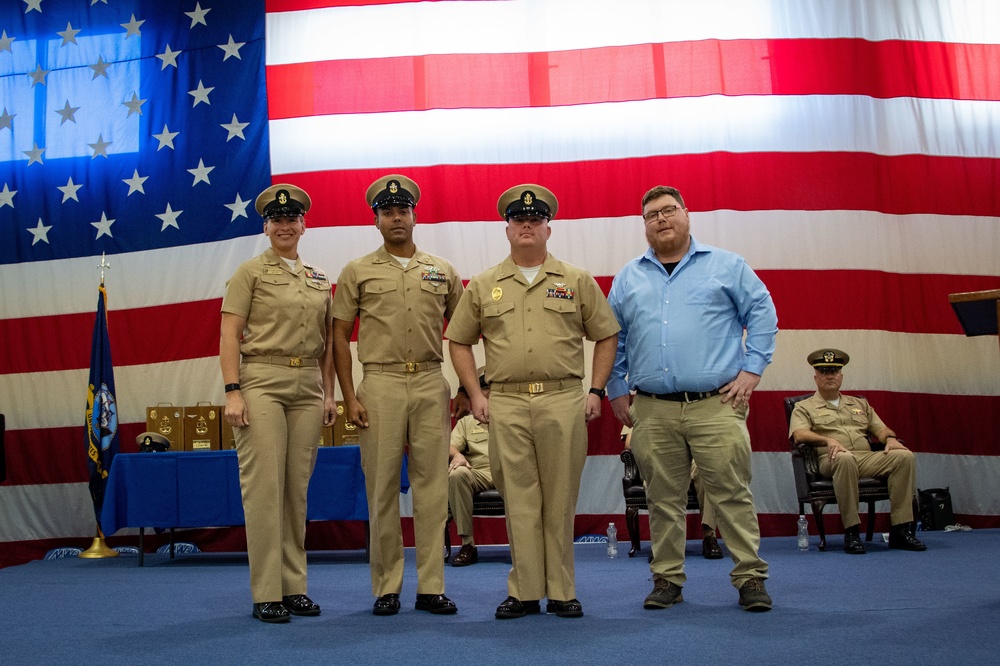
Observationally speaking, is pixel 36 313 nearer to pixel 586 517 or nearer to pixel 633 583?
pixel 586 517

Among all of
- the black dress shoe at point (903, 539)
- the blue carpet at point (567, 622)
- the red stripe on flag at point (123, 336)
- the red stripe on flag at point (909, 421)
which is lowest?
the black dress shoe at point (903, 539)

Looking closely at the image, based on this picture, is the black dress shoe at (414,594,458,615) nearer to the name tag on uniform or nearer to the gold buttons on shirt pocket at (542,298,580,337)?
the gold buttons on shirt pocket at (542,298,580,337)

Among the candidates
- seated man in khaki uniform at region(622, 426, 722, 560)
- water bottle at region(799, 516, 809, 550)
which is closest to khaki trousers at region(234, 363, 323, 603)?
seated man in khaki uniform at region(622, 426, 722, 560)

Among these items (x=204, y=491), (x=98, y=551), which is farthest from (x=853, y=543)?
(x=98, y=551)

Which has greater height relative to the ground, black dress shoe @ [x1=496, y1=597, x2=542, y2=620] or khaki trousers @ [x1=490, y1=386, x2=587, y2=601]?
khaki trousers @ [x1=490, y1=386, x2=587, y2=601]

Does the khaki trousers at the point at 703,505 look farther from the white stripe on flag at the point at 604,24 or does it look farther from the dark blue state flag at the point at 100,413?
the dark blue state flag at the point at 100,413

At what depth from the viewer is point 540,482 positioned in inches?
131

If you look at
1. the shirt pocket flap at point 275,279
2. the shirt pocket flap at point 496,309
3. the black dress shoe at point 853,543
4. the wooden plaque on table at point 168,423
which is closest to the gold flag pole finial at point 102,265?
the wooden plaque on table at point 168,423

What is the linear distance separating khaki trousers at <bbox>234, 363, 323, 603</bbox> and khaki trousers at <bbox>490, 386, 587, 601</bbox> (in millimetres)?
760

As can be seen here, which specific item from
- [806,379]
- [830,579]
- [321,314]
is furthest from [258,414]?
[806,379]

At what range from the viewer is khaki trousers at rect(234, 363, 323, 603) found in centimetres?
336

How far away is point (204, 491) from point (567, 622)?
3046mm

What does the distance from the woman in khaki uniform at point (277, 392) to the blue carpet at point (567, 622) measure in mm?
217

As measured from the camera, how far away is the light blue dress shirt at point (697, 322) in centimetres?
333
